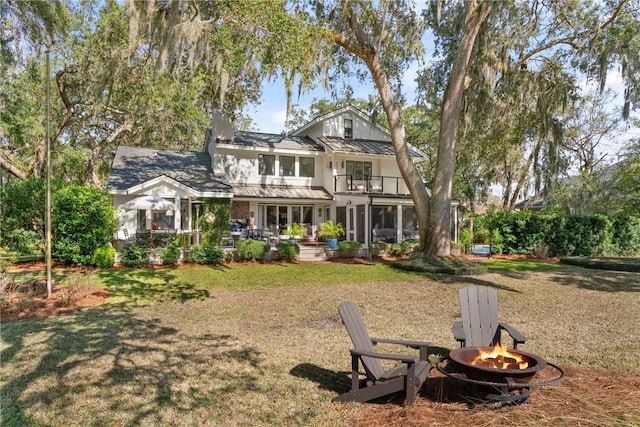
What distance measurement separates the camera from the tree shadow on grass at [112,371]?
12.1ft

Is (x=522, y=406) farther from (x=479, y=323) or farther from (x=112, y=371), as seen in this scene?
(x=112, y=371)

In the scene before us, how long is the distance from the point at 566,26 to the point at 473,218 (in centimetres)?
958

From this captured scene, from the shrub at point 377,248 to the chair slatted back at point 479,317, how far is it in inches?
491

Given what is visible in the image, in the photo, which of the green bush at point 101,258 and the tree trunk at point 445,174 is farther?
the tree trunk at point 445,174

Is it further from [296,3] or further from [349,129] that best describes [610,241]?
[296,3]

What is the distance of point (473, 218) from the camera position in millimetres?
21250

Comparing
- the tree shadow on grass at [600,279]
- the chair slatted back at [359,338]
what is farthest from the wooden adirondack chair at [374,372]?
the tree shadow on grass at [600,279]

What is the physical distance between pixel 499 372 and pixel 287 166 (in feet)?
63.9

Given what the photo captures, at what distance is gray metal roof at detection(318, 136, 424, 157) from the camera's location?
21.8 metres

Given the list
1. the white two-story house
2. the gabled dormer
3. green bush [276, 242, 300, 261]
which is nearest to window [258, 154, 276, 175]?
the white two-story house

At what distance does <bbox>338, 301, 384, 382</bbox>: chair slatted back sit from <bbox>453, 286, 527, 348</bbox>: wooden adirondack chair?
1.14 meters

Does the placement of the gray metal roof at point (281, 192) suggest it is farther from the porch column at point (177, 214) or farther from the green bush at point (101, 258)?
the green bush at point (101, 258)

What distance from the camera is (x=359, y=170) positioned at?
22953mm

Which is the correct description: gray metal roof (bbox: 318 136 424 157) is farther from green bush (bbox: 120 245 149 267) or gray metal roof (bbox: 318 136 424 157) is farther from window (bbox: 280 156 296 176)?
green bush (bbox: 120 245 149 267)
